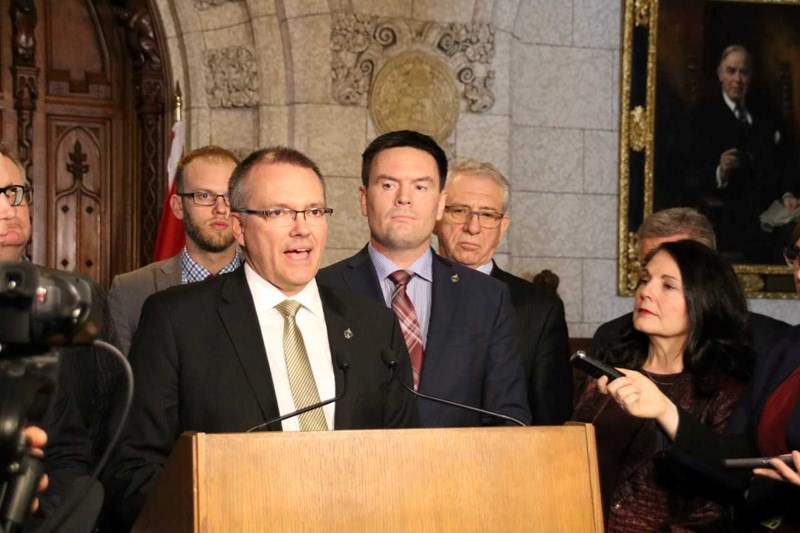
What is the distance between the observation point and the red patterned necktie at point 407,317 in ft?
12.3

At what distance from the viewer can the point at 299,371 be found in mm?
3100

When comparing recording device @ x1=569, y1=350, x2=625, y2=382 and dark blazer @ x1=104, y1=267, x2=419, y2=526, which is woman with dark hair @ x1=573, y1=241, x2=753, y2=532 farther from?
dark blazer @ x1=104, y1=267, x2=419, y2=526

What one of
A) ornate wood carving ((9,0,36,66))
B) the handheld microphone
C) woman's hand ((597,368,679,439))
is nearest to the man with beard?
woman's hand ((597,368,679,439))

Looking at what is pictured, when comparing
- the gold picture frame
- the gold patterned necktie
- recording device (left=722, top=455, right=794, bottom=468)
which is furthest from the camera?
the gold picture frame

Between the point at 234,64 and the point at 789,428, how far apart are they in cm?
416

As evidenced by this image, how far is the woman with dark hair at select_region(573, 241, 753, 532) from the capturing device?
3.66 metres

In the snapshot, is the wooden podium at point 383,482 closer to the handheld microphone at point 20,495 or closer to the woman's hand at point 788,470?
the handheld microphone at point 20,495

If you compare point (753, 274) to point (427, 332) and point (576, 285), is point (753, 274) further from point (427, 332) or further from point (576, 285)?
point (427, 332)

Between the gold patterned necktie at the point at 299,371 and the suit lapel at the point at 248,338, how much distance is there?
58mm

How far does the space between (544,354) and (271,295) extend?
53.3 inches

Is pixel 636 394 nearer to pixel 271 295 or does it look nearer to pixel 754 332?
pixel 271 295

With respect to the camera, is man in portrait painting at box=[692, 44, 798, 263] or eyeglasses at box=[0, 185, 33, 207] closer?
eyeglasses at box=[0, 185, 33, 207]

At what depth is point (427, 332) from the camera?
376 cm

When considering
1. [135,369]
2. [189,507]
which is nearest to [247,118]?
[135,369]
